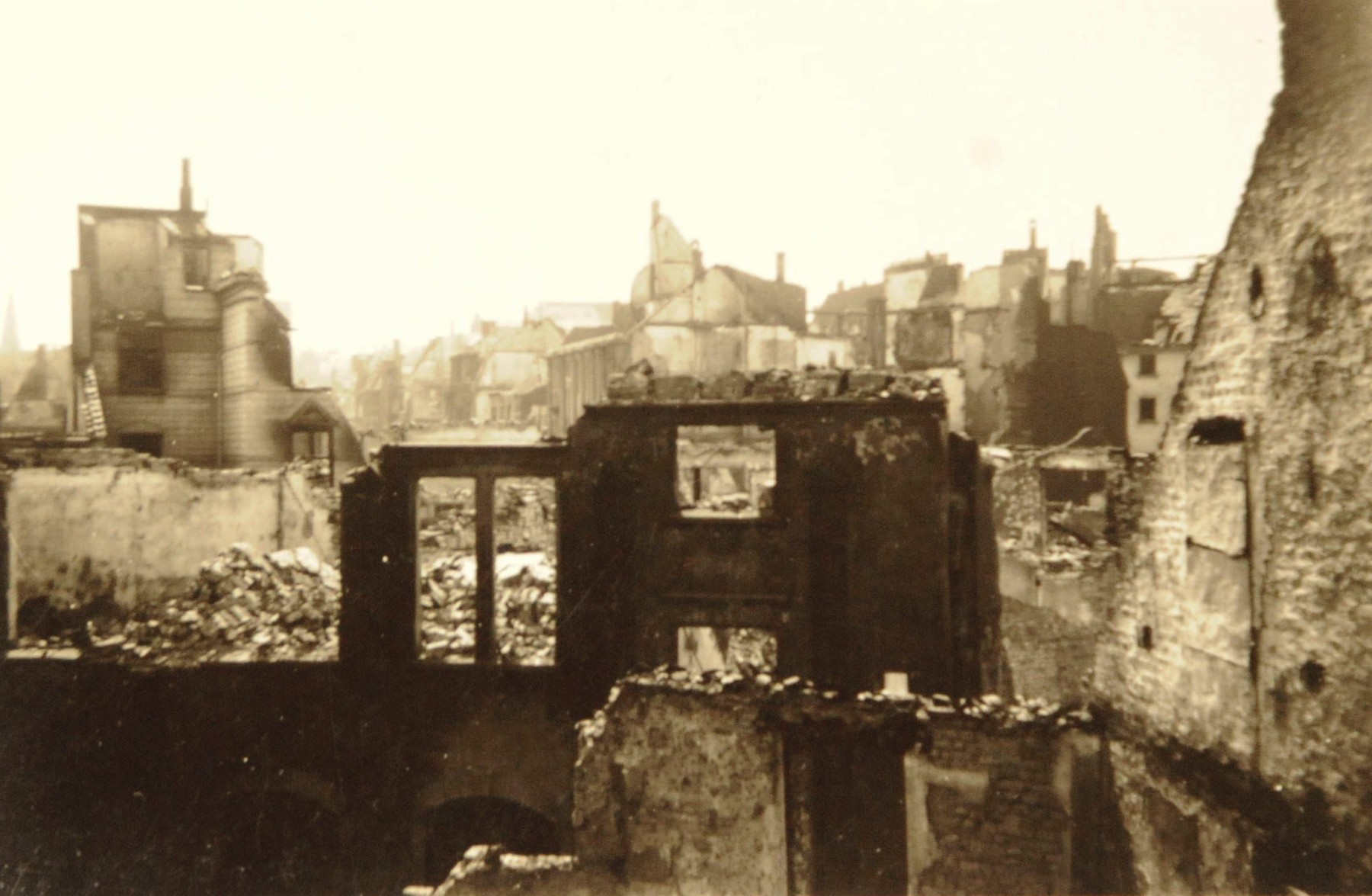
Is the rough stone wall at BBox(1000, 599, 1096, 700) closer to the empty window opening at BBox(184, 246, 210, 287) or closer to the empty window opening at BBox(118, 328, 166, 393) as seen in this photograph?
the empty window opening at BBox(118, 328, 166, 393)

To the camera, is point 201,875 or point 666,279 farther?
point 666,279

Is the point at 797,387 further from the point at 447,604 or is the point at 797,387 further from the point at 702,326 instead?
the point at 702,326

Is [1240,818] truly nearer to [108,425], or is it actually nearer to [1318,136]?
[1318,136]

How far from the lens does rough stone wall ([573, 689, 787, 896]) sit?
24.4 ft

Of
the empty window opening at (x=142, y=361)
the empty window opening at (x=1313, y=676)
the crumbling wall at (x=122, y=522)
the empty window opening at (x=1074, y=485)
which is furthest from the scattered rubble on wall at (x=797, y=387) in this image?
the empty window opening at (x=142, y=361)

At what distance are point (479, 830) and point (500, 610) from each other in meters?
3.21

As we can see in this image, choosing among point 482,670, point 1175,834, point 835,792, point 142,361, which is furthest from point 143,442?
point 1175,834

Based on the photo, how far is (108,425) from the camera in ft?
71.2

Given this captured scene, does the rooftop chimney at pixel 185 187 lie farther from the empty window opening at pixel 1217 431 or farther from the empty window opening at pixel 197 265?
the empty window opening at pixel 1217 431

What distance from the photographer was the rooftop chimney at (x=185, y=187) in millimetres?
23250

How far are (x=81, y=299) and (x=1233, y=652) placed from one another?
25.5 meters

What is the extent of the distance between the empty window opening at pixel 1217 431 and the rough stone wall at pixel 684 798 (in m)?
4.40

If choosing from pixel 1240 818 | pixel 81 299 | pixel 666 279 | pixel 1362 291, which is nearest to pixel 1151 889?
pixel 1240 818

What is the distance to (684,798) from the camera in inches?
299
